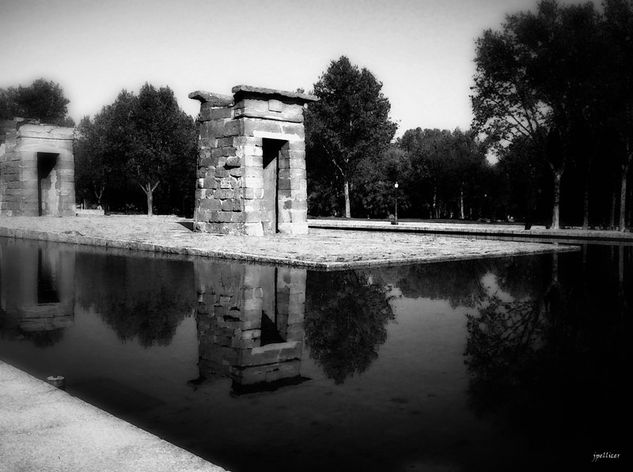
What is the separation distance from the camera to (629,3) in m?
25.9

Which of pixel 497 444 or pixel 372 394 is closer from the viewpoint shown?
pixel 497 444

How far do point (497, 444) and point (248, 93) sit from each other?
→ 15.1 meters

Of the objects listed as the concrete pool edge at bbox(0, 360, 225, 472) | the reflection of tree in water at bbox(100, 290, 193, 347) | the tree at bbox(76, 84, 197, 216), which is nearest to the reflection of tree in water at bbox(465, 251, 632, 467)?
the concrete pool edge at bbox(0, 360, 225, 472)

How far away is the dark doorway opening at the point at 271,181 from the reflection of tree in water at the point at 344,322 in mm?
9784

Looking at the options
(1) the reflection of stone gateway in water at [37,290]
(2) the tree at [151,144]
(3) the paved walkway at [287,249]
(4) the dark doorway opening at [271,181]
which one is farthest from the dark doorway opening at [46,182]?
(1) the reflection of stone gateway in water at [37,290]

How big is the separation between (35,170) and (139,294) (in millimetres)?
21725

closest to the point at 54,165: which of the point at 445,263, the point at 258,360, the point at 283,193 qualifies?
the point at 283,193

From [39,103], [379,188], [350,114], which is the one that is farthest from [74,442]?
[39,103]

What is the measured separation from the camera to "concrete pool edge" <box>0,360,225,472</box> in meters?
2.30

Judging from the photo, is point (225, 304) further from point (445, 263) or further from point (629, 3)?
point (629, 3)

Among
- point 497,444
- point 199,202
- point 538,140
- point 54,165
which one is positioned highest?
point 538,140

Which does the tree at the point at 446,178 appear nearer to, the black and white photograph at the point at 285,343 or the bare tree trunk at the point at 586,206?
the bare tree trunk at the point at 586,206

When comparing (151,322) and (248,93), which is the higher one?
(248,93)

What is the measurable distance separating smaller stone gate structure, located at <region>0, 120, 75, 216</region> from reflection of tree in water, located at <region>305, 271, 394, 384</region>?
2168 cm
